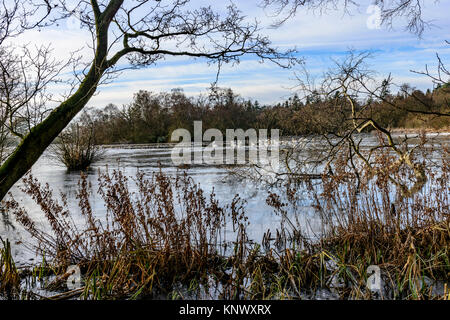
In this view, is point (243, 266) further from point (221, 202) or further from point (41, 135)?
point (221, 202)

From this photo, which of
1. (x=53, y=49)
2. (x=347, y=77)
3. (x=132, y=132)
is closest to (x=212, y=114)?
(x=132, y=132)

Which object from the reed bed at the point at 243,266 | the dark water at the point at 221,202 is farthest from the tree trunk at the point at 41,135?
the dark water at the point at 221,202

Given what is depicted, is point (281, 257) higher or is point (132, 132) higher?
point (132, 132)

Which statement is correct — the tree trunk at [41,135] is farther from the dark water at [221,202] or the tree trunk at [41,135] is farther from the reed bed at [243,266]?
the dark water at [221,202]

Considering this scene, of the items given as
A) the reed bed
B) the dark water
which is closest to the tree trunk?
the reed bed

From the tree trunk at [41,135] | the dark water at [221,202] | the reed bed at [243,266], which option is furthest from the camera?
the dark water at [221,202]

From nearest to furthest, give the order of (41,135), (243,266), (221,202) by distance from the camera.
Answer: (243,266) → (41,135) → (221,202)

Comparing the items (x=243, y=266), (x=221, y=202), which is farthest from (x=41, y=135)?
(x=221, y=202)

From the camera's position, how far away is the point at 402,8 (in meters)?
6.78

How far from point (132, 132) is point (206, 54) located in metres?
36.8
